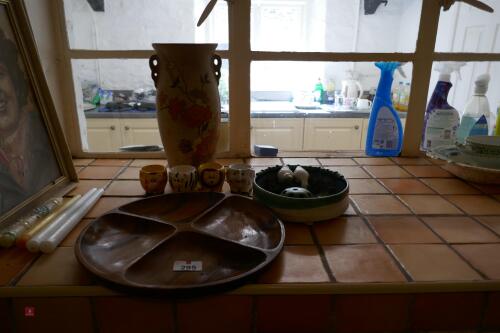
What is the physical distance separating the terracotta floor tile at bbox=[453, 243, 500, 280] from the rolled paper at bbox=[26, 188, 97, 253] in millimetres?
683

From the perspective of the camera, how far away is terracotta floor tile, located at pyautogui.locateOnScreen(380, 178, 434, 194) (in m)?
0.85

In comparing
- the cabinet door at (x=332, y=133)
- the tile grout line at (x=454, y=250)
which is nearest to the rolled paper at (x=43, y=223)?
the tile grout line at (x=454, y=250)

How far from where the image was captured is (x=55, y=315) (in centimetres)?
49

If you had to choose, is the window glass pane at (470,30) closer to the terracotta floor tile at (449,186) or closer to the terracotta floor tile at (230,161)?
the terracotta floor tile at (449,186)

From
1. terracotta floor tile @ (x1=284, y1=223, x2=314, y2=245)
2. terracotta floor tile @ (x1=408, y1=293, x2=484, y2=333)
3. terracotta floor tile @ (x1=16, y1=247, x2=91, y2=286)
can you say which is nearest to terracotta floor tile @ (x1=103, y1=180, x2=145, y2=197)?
terracotta floor tile @ (x1=16, y1=247, x2=91, y2=286)

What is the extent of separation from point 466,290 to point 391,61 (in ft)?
2.38

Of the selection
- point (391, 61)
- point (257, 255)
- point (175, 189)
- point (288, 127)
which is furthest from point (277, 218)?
point (288, 127)

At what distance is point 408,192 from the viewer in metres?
0.84

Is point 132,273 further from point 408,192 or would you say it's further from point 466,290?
point 408,192

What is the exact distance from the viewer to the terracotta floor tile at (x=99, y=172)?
2.98ft

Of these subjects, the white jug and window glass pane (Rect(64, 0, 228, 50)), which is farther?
the white jug

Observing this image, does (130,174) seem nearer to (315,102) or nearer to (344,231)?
(344,231)

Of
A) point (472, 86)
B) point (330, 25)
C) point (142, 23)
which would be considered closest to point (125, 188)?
point (472, 86)

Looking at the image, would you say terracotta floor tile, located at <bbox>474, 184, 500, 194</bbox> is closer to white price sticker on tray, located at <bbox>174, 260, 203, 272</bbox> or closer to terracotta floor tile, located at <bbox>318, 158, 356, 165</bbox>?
terracotta floor tile, located at <bbox>318, 158, 356, 165</bbox>
